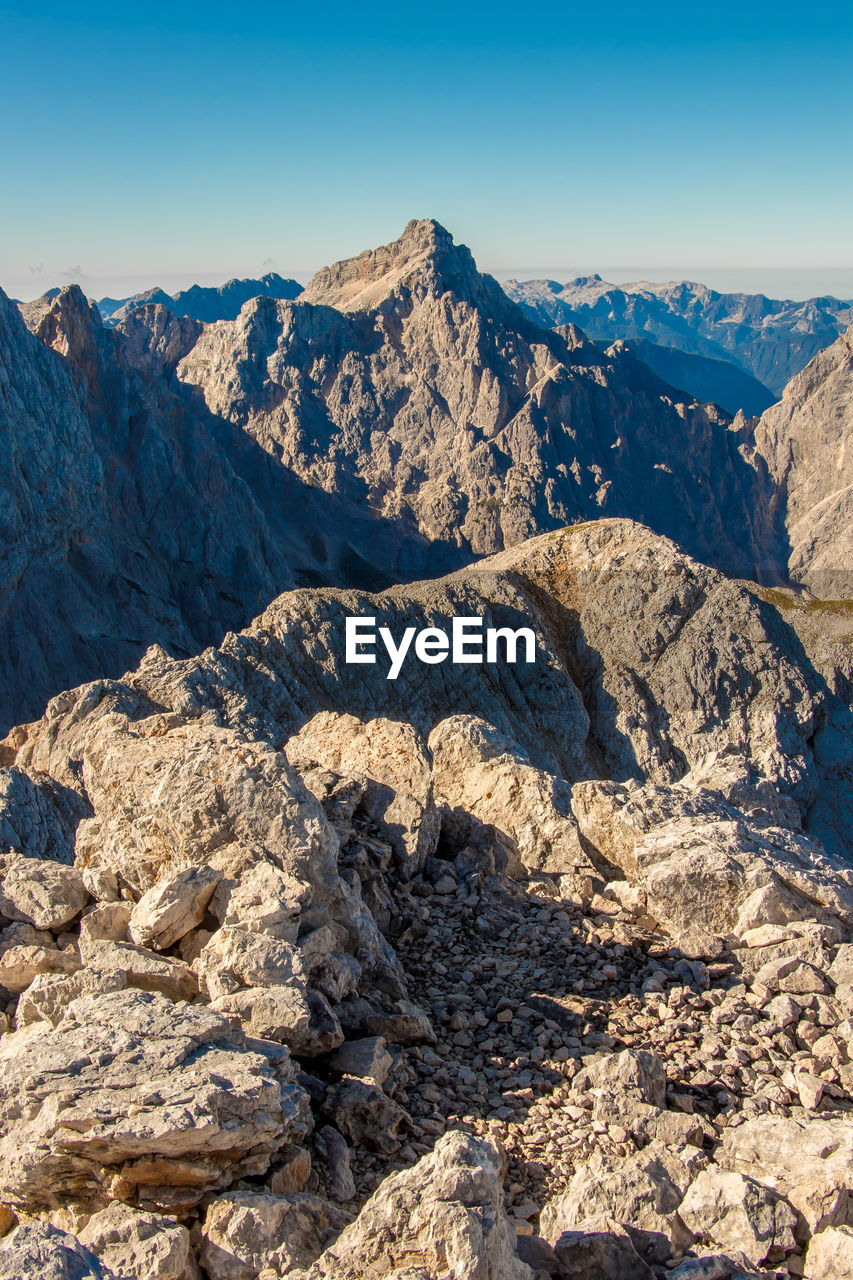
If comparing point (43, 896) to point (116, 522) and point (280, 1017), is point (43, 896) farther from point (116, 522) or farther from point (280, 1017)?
point (116, 522)

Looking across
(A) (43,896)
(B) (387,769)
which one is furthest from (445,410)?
(A) (43,896)

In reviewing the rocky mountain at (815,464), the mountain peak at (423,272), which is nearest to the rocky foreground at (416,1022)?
the rocky mountain at (815,464)

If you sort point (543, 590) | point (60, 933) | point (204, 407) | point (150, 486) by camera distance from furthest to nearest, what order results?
point (204, 407)
point (150, 486)
point (543, 590)
point (60, 933)

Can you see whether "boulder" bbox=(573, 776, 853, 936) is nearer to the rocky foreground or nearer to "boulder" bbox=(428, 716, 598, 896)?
the rocky foreground

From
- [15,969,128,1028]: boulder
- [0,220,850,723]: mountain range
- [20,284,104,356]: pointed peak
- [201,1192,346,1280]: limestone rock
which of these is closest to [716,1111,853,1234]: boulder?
[201,1192,346,1280]: limestone rock

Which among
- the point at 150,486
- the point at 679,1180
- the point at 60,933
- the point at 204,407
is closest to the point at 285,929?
the point at 60,933

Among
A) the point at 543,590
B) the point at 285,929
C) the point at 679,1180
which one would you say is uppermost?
the point at 285,929

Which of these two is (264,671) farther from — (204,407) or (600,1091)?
(204,407)
